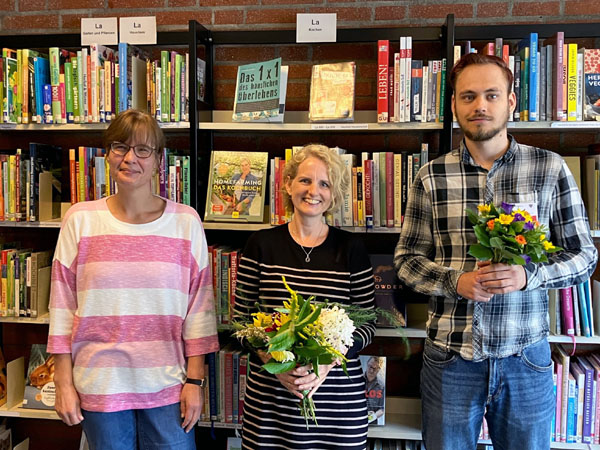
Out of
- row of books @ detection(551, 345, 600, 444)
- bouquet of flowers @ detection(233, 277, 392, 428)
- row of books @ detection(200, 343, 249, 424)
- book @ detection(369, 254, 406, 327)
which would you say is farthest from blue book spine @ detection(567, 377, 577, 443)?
row of books @ detection(200, 343, 249, 424)

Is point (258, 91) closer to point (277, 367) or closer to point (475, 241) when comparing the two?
point (475, 241)

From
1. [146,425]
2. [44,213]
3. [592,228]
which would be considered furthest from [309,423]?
[44,213]

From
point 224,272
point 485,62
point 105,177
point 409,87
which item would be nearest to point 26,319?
point 105,177

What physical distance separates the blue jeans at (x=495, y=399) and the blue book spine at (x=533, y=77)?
93 cm

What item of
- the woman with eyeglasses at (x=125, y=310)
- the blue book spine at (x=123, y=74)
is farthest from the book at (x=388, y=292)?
the blue book spine at (x=123, y=74)

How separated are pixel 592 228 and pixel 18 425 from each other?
293cm

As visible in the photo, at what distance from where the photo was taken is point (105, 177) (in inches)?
95.7

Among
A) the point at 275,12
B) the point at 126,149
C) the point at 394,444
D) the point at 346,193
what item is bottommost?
the point at 394,444

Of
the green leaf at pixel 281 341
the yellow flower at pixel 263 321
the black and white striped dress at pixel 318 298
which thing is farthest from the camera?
the black and white striped dress at pixel 318 298

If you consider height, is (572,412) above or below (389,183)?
below

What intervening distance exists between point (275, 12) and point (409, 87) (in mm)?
802

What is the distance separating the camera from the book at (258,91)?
2289 mm

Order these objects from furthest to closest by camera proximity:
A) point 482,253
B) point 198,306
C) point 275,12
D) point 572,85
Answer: point 275,12 < point 572,85 < point 198,306 < point 482,253

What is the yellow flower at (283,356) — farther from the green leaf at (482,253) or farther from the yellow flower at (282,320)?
the green leaf at (482,253)
